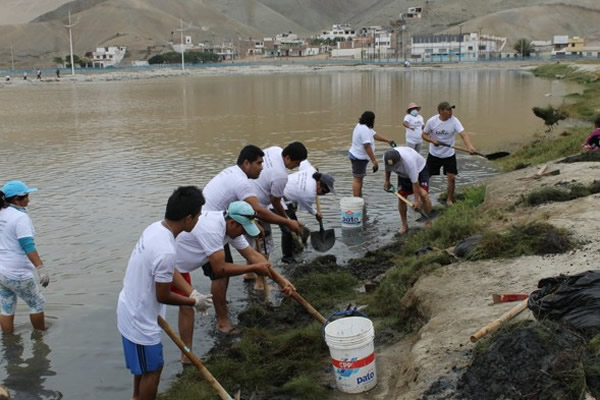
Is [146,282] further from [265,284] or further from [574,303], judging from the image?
[265,284]

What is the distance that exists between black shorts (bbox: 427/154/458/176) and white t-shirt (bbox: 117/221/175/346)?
7269 mm

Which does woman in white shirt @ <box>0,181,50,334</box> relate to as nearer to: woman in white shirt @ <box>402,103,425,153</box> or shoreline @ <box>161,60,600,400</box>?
shoreline @ <box>161,60,600,400</box>

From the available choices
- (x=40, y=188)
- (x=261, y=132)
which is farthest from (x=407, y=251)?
(x=261, y=132)

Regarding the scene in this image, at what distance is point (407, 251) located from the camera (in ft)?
26.9

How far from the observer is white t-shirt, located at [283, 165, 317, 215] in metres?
8.23

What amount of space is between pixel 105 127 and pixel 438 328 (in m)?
22.8

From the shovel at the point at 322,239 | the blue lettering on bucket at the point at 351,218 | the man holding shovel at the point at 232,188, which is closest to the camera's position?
the man holding shovel at the point at 232,188

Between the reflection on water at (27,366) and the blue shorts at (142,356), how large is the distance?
165 cm

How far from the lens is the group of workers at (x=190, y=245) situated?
14.1 ft

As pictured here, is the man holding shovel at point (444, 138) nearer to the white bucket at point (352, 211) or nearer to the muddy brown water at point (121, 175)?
the muddy brown water at point (121, 175)

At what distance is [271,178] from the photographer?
7.35 metres

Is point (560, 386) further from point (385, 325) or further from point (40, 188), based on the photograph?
point (40, 188)

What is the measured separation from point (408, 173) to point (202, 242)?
4582 millimetres

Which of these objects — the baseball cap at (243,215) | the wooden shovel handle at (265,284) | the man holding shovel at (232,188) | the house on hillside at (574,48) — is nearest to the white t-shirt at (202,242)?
the baseball cap at (243,215)
